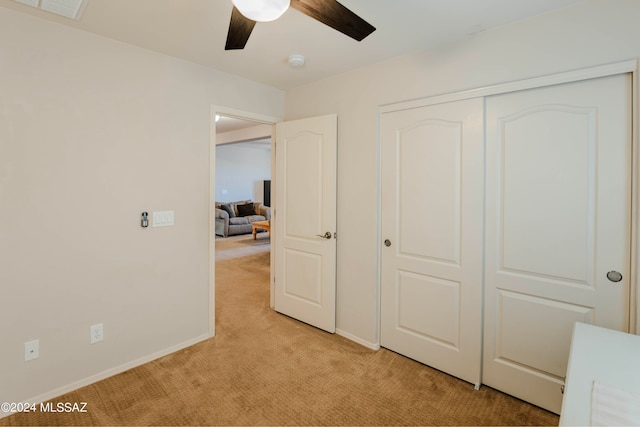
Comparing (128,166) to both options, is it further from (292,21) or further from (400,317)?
(400,317)

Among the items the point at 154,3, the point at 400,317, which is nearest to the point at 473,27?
the point at 154,3

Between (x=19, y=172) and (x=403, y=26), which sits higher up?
(x=403, y=26)

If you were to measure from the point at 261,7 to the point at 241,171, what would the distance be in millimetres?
8430


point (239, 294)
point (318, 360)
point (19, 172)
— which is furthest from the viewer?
point (239, 294)

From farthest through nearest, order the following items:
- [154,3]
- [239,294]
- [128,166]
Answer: [239,294], [128,166], [154,3]

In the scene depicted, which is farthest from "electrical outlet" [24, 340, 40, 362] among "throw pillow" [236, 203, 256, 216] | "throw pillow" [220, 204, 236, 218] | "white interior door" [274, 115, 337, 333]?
"throw pillow" [236, 203, 256, 216]

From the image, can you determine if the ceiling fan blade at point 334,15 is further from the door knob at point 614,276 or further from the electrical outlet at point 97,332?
the electrical outlet at point 97,332

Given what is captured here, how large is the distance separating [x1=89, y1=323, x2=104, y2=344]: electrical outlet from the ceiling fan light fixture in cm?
222

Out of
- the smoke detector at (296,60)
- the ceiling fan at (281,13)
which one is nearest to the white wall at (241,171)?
the smoke detector at (296,60)

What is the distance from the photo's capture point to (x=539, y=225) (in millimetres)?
1900

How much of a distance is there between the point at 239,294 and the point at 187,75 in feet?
8.36

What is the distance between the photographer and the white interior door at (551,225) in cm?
167

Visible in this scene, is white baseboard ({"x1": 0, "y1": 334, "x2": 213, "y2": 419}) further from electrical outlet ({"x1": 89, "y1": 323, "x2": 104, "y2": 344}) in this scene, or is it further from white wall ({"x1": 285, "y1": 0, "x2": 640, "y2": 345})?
white wall ({"x1": 285, "y1": 0, "x2": 640, "y2": 345})

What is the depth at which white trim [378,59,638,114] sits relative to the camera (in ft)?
5.32
